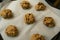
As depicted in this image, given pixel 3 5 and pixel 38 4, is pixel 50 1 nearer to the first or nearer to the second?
pixel 38 4

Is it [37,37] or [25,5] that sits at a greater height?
[25,5]

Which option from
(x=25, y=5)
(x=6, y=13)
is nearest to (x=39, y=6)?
(x=25, y=5)

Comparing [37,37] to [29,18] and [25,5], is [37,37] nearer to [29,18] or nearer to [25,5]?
[29,18]

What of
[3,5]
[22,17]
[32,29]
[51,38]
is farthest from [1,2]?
[51,38]

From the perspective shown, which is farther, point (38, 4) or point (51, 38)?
point (38, 4)

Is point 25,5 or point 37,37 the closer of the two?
point 37,37
